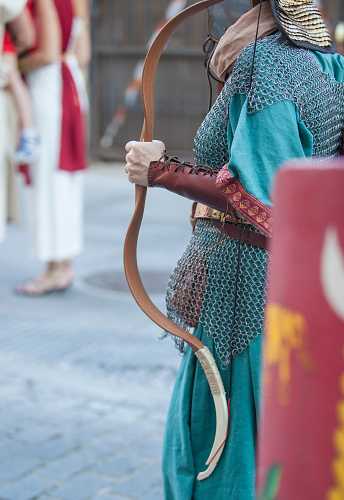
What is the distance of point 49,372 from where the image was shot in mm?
4023

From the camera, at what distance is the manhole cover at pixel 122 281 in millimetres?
5562

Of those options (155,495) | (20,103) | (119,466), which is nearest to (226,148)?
(155,495)

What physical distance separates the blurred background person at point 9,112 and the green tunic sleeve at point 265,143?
12.0 feet

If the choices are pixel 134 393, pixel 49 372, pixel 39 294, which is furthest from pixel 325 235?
pixel 39 294

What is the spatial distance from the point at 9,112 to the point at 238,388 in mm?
3824

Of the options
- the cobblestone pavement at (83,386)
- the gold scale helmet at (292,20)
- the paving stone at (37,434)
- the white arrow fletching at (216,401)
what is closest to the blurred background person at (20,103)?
the cobblestone pavement at (83,386)

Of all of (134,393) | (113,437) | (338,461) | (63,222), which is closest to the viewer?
(338,461)

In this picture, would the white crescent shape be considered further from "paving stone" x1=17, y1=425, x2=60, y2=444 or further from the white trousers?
the white trousers

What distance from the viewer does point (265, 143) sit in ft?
5.33

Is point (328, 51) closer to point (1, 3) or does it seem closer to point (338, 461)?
point (338, 461)

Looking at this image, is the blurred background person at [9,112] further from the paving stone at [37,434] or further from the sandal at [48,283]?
the paving stone at [37,434]

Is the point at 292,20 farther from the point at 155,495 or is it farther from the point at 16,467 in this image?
the point at 16,467

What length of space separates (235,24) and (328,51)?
0.25m

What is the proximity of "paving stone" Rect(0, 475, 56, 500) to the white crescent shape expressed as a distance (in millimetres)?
2216
